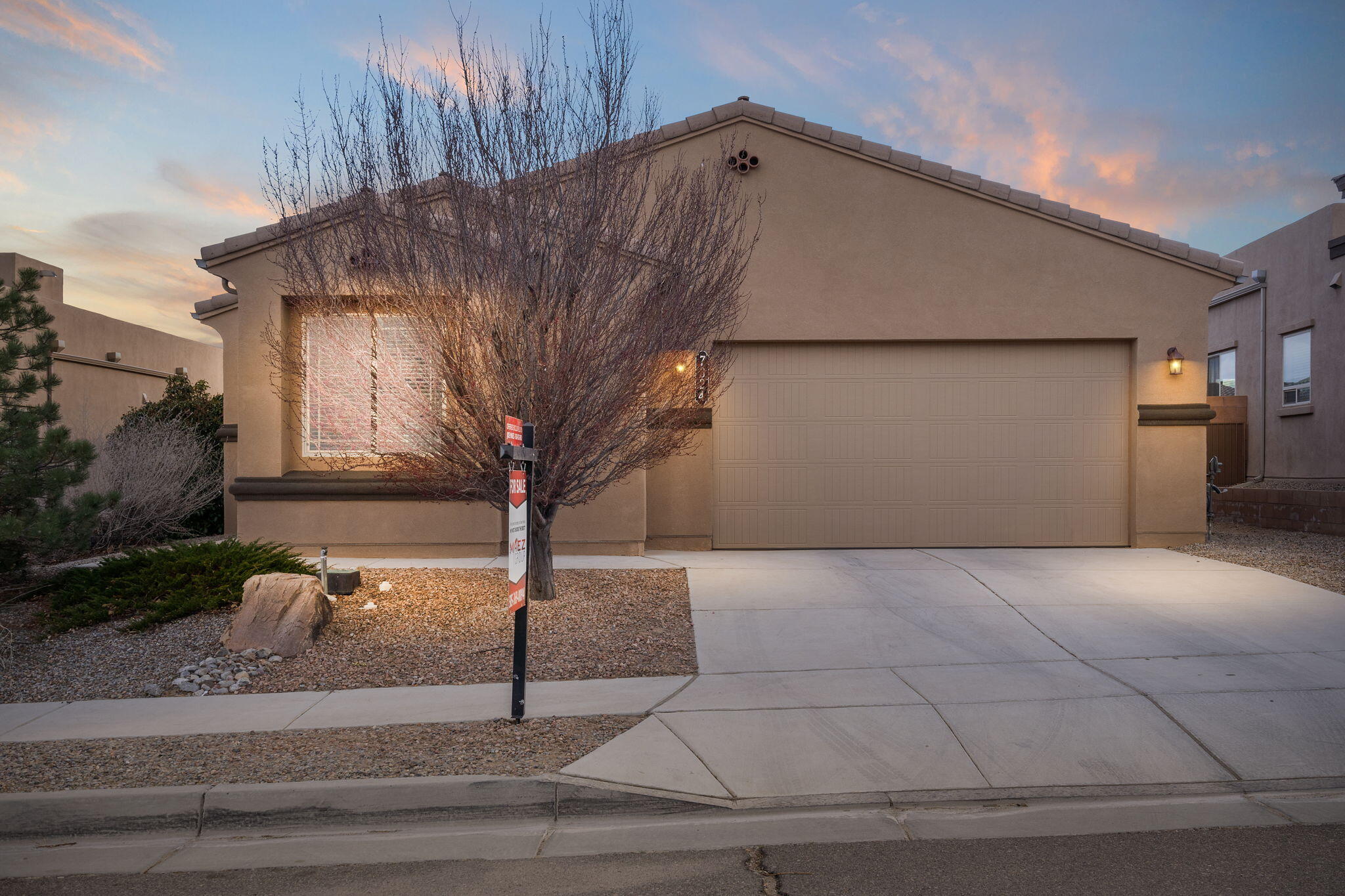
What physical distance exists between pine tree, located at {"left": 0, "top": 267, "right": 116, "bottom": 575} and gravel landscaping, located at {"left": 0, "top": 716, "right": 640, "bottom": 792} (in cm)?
348

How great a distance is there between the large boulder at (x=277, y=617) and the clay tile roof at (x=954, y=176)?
753 cm

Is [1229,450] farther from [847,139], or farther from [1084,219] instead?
[847,139]

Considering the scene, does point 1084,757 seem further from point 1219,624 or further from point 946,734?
point 1219,624

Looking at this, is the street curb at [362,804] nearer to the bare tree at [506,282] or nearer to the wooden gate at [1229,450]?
the bare tree at [506,282]

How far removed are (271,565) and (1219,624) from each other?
8.91 meters

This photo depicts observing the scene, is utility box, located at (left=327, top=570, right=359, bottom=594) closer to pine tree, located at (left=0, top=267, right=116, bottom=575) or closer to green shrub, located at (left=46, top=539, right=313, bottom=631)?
green shrub, located at (left=46, top=539, right=313, bottom=631)

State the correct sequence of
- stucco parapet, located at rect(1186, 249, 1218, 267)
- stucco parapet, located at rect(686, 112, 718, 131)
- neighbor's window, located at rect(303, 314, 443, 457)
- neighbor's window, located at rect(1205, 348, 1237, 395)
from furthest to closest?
neighbor's window, located at rect(1205, 348, 1237, 395) < stucco parapet, located at rect(686, 112, 718, 131) < stucco parapet, located at rect(1186, 249, 1218, 267) < neighbor's window, located at rect(303, 314, 443, 457)

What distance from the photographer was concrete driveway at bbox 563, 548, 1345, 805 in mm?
4734

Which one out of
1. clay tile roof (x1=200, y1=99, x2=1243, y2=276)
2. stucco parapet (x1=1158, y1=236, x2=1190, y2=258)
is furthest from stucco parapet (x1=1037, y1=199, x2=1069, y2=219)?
stucco parapet (x1=1158, y1=236, x2=1190, y2=258)

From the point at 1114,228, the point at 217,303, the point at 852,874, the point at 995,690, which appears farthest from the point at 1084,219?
the point at 217,303


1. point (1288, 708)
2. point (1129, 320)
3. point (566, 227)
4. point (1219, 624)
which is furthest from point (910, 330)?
point (1288, 708)

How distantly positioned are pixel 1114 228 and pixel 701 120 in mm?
5837

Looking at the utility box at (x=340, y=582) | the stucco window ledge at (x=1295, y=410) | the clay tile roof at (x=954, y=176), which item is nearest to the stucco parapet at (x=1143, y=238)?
the clay tile roof at (x=954, y=176)

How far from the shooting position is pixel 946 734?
5.22 metres
